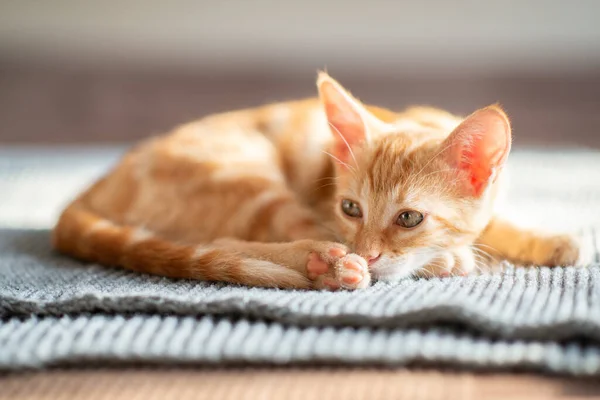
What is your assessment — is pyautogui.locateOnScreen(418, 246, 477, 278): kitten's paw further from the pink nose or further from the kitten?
the pink nose

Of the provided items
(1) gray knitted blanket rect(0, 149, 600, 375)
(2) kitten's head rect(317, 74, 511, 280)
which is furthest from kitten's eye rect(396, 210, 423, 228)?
(1) gray knitted blanket rect(0, 149, 600, 375)

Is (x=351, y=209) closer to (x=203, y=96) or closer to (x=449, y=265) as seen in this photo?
(x=449, y=265)

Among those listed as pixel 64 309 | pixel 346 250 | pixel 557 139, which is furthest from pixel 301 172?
pixel 557 139

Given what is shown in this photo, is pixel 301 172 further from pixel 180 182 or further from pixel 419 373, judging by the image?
pixel 419 373

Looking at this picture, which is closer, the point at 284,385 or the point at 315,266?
the point at 284,385

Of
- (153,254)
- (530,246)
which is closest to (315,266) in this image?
(153,254)

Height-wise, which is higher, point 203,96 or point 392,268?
point 203,96

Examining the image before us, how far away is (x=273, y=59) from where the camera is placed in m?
3.90

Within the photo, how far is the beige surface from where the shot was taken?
2.85 ft

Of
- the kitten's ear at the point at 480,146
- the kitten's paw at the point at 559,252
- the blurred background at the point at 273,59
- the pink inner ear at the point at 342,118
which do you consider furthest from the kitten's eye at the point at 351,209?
the blurred background at the point at 273,59

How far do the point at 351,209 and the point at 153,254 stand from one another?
16.7 inches

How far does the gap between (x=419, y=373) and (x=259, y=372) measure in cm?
23

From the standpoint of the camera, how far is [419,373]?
91cm

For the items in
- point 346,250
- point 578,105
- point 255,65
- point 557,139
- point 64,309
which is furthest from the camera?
point 255,65
